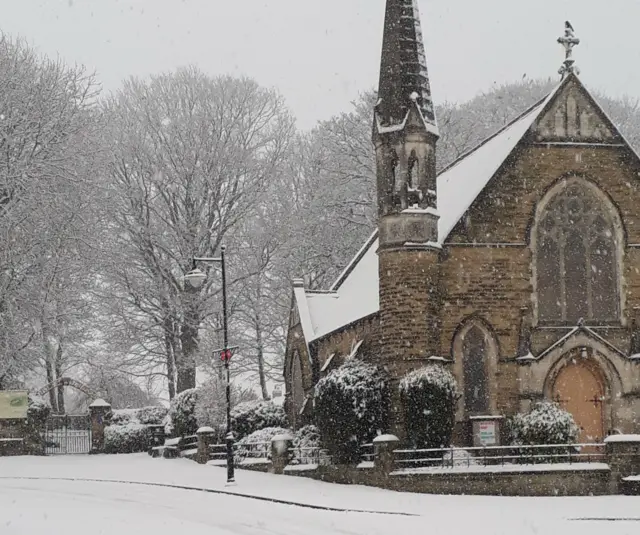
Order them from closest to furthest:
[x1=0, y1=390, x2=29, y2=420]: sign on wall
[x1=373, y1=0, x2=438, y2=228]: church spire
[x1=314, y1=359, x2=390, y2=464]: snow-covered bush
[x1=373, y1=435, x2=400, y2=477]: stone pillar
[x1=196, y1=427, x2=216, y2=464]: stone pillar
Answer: [x1=373, y1=435, x2=400, y2=477]: stone pillar, [x1=314, y1=359, x2=390, y2=464]: snow-covered bush, [x1=373, y1=0, x2=438, y2=228]: church spire, [x1=196, y1=427, x2=216, y2=464]: stone pillar, [x1=0, y1=390, x2=29, y2=420]: sign on wall

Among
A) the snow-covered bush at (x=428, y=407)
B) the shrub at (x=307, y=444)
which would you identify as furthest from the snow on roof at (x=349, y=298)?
the snow-covered bush at (x=428, y=407)

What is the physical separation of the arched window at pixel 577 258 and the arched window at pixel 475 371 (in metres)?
1.99

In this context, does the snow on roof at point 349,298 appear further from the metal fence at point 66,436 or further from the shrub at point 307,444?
the metal fence at point 66,436

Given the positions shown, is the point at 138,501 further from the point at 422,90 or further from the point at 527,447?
the point at 422,90

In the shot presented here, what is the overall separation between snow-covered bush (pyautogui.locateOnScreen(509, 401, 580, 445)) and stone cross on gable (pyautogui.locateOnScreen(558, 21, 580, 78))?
915cm

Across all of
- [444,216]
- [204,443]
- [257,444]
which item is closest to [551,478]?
[444,216]

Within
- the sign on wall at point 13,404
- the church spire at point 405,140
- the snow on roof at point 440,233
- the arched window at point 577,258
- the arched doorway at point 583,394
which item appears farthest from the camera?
the sign on wall at point 13,404

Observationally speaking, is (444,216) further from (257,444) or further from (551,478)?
(257,444)

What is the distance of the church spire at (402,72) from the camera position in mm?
28328

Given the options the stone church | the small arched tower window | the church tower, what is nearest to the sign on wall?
the small arched tower window

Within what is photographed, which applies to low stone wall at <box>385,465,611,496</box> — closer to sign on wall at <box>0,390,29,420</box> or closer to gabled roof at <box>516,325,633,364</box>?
gabled roof at <box>516,325,633,364</box>

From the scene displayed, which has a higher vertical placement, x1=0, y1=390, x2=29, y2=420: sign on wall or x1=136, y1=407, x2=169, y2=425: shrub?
x1=0, y1=390, x2=29, y2=420: sign on wall

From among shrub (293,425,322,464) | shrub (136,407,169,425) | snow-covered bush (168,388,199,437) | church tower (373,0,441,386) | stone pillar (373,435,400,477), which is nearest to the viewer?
stone pillar (373,435,400,477)

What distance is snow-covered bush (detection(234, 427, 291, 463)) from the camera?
1292 inches
